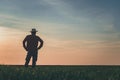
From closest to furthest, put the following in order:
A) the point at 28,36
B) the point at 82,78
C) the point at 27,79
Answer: the point at 27,79
the point at 82,78
the point at 28,36

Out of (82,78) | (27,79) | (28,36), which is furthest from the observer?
(28,36)

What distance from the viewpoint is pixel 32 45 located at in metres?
27.4

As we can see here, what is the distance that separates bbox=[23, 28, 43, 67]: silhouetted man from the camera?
26.9 m

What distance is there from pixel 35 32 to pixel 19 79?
14435 mm

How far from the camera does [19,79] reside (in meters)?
12.6

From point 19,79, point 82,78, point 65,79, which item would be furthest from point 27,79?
point 82,78

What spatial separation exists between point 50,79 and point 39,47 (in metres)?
15.0

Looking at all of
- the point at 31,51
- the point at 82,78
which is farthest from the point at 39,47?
the point at 82,78

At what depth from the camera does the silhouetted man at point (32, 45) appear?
26.9m

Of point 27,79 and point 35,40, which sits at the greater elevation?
point 35,40

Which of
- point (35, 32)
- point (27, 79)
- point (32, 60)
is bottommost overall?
point (27, 79)

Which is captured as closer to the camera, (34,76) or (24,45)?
(34,76)

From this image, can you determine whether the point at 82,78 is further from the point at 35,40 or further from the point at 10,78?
the point at 35,40

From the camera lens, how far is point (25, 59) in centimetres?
2797
